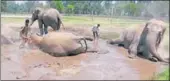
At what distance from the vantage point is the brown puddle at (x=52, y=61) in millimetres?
9377

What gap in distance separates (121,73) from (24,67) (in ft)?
8.56

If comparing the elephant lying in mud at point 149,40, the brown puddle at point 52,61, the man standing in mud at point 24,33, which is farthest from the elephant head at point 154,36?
the man standing in mud at point 24,33

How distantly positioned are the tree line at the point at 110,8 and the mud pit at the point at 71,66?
2356 centimetres

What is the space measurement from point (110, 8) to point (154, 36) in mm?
66113

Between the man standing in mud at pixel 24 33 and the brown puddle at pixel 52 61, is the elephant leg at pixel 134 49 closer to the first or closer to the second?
the brown puddle at pixel 52 61

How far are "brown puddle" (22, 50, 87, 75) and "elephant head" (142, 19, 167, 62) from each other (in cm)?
219

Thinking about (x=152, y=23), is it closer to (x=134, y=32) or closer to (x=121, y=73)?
(x=134, y=32)

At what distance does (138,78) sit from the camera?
8.34m

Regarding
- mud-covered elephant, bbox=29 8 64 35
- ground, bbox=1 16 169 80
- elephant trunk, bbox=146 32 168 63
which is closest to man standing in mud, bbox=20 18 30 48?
ground, bbox=1 16 169 80

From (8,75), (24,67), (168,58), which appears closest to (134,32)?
(168,58)

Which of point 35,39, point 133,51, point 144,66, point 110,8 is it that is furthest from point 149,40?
point 110,8

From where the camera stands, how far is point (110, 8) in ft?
253

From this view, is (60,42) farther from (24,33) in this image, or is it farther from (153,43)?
(153,43)

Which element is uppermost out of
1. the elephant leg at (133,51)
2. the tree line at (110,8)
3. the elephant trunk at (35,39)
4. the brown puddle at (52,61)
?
the elephant trunk at (35,39)
